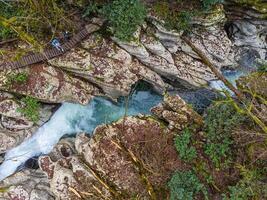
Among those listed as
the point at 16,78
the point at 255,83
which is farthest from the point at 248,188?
the point at 16,78

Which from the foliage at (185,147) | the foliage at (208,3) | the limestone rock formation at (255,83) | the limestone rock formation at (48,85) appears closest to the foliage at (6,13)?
the limestone rock formation at (48,85)

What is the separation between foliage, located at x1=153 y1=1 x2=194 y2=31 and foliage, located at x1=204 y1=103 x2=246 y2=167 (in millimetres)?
2369

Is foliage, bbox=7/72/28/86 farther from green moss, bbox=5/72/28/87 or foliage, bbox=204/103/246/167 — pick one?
foliage, bbox=204/103/246/167

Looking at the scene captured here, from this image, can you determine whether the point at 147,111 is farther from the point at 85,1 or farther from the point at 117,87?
the point at 85,1

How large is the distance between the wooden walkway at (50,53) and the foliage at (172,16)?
1684 mm

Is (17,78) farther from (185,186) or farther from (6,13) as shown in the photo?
(185,186)

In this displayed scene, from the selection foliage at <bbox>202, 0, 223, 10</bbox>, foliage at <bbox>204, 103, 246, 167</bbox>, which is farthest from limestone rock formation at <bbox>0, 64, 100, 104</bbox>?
foliage at <bbox>202, 0, 223, 10</bbox>

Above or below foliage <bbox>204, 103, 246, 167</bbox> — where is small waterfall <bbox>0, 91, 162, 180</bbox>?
below

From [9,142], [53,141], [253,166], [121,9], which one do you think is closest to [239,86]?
[253,166]

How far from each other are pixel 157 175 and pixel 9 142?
13.2 ft

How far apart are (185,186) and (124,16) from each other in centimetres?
434

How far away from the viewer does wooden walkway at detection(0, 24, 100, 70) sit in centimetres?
1076

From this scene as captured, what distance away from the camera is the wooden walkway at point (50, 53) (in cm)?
1076

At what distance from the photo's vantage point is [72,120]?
39.7 feet
